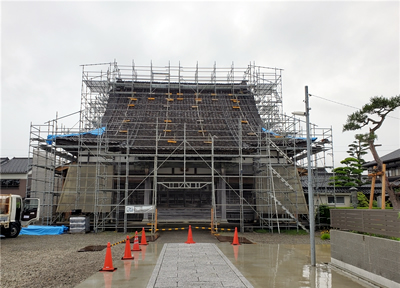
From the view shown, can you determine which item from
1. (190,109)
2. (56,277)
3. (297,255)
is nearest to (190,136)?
(190,109)

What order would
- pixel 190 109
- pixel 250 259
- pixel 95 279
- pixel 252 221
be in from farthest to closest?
pixel 190 109, pixel 252 221, pixel 250 259, pixel 95 279

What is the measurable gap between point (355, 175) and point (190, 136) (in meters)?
17.8

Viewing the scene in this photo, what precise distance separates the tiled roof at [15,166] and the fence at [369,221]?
3401cm

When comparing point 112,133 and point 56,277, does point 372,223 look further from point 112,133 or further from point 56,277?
point 112,133

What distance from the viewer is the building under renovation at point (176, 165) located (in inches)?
771

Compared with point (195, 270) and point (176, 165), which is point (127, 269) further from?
point (176, 165)

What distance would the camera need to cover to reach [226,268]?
9.17 metres

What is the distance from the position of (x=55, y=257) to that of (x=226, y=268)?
6127 mm

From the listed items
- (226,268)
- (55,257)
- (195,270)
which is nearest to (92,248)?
(55,257)

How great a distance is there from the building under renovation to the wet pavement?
563cm

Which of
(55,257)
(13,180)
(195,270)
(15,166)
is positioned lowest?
(55,257)

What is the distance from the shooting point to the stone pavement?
763 centimetres

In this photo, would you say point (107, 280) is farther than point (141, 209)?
No

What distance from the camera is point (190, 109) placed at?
1017 inches
